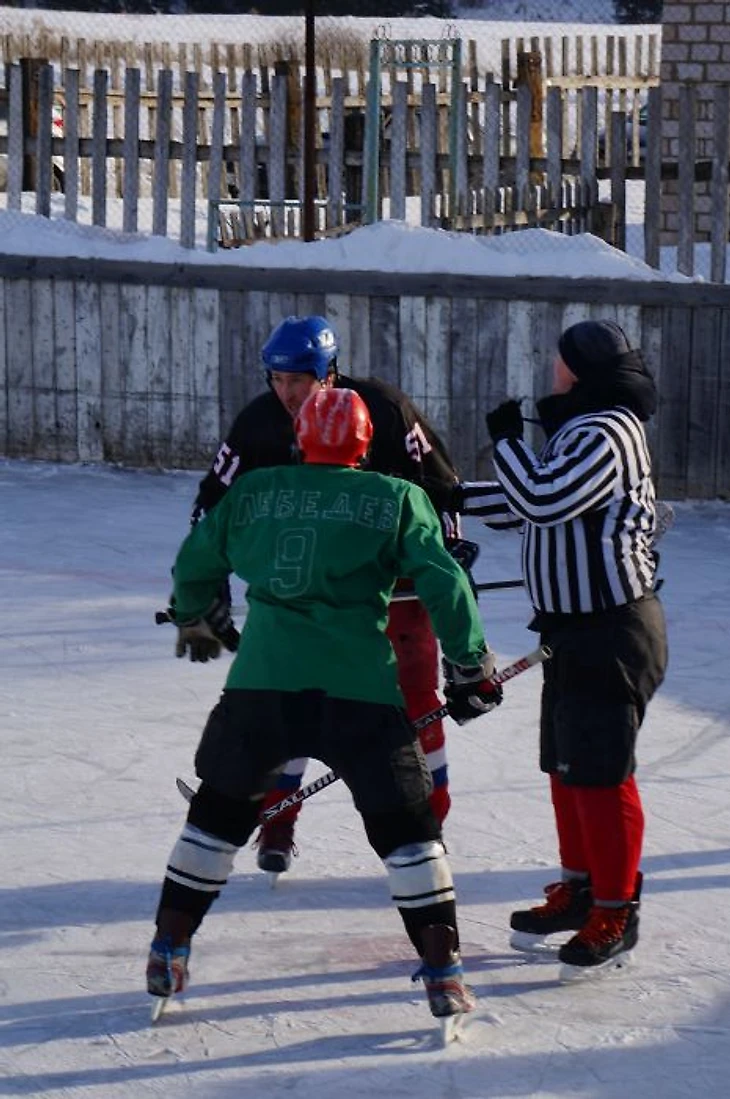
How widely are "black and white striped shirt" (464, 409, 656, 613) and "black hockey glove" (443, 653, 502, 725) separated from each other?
310 mm

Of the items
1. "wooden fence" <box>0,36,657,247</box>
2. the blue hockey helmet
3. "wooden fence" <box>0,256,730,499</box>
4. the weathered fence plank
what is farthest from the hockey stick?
the weathered fence plank

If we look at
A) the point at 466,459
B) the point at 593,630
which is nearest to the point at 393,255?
the point at 466,459

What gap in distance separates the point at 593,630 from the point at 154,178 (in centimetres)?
718

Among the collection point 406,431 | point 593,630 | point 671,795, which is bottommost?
point 671,795

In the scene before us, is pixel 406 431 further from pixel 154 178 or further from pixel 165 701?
pixel 154 178

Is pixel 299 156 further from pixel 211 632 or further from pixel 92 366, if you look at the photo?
pixel 211 632

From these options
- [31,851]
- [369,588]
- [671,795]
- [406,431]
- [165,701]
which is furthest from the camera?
[165,701]

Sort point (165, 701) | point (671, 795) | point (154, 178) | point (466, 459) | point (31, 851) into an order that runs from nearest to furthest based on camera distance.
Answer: point (31, 851) → point (671, 795) → point (165, 701) → point (466, 459) → point (154, 178)

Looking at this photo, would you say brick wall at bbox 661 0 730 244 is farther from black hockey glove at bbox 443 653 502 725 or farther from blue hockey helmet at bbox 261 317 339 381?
black hockey glove at bbox 443 653 502 725

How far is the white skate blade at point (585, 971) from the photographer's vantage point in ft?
14.7

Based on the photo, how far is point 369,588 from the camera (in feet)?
Answer: 13.5

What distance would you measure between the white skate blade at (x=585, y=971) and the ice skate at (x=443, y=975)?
43 cm

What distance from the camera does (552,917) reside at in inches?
185

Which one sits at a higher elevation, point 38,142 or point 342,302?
point 38,142
